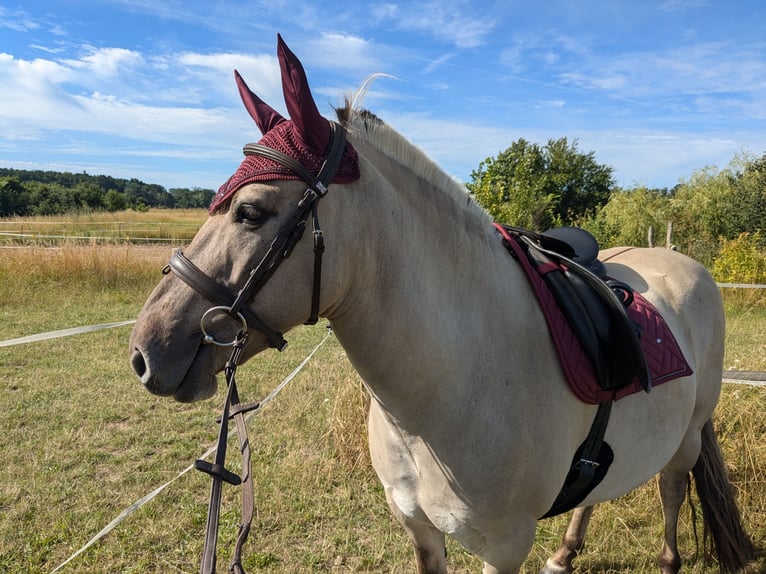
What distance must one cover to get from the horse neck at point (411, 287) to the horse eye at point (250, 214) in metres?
0.27

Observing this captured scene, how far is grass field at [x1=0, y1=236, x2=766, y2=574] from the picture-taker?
306 cm

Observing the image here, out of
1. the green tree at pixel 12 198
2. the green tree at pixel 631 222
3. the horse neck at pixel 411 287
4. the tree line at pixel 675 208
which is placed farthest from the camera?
the green tree at pixel 12 198

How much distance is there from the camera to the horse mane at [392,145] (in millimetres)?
1482

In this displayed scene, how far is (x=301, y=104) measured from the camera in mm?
1239

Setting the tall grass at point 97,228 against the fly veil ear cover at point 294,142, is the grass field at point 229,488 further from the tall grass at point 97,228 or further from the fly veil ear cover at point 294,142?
the tall grass at point 97,228

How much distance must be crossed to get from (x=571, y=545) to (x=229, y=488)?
2.58 m

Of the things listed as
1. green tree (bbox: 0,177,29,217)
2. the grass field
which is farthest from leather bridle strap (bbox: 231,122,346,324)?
green tree (bbox: 0,177,29,217)

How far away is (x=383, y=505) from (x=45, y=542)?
2.30 metres

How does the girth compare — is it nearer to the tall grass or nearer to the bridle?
the bridle

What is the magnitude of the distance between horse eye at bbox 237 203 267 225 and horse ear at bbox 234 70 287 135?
0.36 meters

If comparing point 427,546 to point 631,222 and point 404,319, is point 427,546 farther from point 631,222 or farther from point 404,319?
point 631,222

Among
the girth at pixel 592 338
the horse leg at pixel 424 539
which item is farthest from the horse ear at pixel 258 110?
the horse leg at pixel 424 539

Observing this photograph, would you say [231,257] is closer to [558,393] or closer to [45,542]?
[558,393]

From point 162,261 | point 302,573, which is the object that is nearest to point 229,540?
point 302,573
